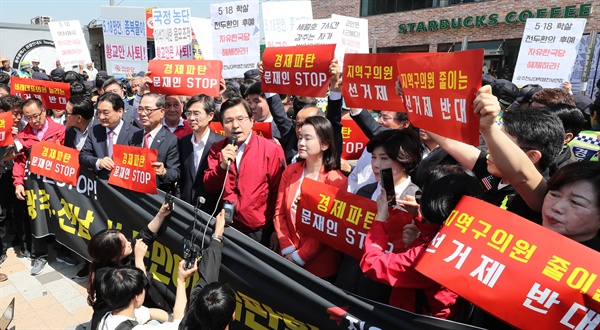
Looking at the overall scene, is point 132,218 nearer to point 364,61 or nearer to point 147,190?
point 147,190

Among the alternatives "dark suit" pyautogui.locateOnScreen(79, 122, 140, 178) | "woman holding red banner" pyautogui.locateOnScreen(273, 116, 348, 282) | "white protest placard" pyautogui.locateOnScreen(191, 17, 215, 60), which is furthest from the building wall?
"dark suit" pyautogui.locateOnScreen(79, 122, 140, 178)

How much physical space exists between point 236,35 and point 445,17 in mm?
15816

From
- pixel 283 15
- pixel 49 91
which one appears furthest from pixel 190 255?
pixel 283 15

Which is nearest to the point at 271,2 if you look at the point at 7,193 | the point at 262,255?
the point at 7,193

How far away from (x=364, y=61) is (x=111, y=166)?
93.5 inches

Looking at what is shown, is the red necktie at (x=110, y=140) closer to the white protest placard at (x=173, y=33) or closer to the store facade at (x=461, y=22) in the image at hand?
the white protest placard at (x=173, y=33)

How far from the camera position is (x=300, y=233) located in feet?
9.41

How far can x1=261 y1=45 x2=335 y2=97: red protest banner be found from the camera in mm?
3357

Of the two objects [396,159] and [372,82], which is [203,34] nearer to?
[372,82]

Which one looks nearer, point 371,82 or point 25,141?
point 371,82

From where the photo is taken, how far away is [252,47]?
5535 mm

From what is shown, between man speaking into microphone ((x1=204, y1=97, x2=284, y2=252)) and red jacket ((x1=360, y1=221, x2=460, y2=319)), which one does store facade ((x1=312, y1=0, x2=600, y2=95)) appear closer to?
man speaking into microphone ((x1=204, y1=97, x2=284, y2=252))

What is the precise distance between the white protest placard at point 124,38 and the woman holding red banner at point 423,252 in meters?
6.64

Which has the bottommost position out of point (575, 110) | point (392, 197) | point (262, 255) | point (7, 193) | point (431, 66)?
point (7, 193)
